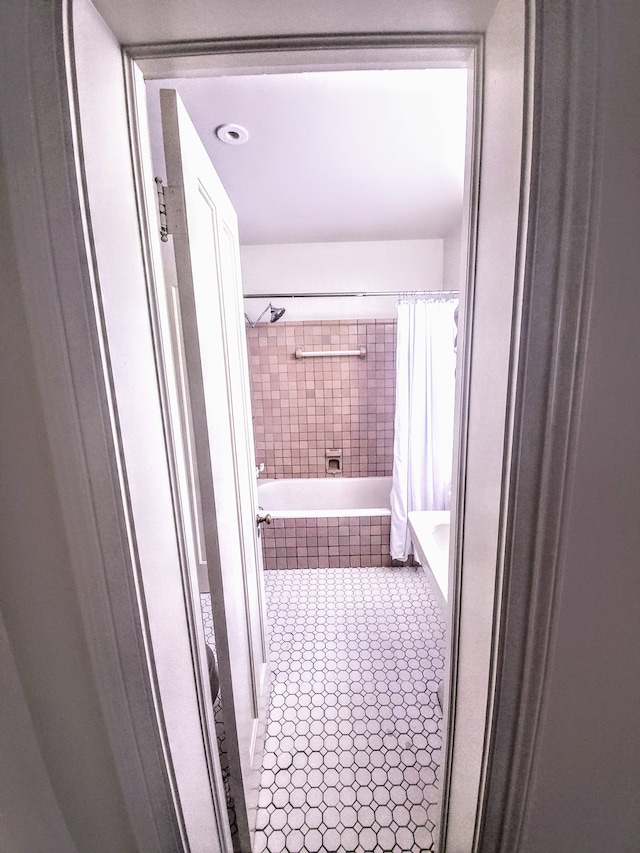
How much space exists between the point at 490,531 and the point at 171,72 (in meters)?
1.02

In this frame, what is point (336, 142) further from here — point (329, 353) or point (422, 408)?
point (422, 408)

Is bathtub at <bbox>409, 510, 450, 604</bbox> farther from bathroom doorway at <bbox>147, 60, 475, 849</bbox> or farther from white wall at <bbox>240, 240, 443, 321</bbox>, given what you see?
white wall at <bbox>240, 240, 443, 321</bbox>

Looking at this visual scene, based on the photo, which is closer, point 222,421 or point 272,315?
point 222,421

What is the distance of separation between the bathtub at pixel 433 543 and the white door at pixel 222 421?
2.43 feet

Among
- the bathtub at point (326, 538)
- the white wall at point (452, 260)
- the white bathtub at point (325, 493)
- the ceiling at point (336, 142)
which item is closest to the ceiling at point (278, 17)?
the ceiling at point (336, 142)

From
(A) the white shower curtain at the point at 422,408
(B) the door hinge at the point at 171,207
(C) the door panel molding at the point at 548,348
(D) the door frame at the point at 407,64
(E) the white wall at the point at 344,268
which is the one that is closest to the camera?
(C) the door panel molding at the point at 548,348

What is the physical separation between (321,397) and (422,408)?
0.90 m

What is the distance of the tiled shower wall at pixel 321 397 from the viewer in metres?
2.60

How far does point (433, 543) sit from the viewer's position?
1.44 metres

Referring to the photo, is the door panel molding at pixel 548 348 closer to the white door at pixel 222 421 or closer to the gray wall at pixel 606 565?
the gray wall at pixel 606 565

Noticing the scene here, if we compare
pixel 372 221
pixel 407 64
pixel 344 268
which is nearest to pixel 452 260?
pixel 372 221

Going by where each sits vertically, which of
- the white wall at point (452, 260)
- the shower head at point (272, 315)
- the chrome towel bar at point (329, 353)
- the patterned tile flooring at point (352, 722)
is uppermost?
the white wall at point (452, 260)

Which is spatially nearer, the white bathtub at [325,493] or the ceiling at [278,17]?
the ceiling at [278,17]

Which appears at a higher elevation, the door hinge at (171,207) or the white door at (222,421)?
the door hinge at (171,207)
